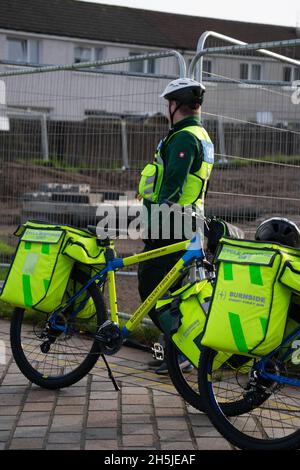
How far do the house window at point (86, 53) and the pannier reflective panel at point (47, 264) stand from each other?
3663 cm

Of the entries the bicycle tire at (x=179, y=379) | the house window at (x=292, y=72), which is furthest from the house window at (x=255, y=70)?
the bicycle tire at (x=179, y=379)

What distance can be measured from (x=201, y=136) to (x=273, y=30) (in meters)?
44.6

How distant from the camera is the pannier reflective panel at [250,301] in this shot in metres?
4.42

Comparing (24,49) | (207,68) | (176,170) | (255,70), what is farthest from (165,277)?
(24,49)

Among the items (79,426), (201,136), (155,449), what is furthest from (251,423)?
(201,136)

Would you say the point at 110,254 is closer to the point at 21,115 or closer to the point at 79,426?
the point at 79,426

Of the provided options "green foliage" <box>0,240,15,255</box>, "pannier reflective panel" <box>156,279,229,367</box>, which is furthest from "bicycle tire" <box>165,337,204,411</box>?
"green foliage" <box>0,240,15,255</box>

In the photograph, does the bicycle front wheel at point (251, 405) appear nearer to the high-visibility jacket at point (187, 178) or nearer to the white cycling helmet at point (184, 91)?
the high-visibility jacket at point (187, 178)

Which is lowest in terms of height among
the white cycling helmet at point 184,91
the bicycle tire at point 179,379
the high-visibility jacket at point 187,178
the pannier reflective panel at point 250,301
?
the bicycle tire at point 179,379

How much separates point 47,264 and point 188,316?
48.9 inches

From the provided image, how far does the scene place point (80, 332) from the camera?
603 cm

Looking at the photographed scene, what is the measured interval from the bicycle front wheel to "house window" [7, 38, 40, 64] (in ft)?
120

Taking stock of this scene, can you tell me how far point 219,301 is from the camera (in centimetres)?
460

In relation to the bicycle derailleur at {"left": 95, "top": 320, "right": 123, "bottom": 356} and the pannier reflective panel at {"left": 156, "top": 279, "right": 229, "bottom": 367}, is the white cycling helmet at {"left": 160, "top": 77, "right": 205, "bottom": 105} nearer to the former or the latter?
the pannier reflective panel at {"left": 156, "top": 279, "right": 229, "bottom": 367}
